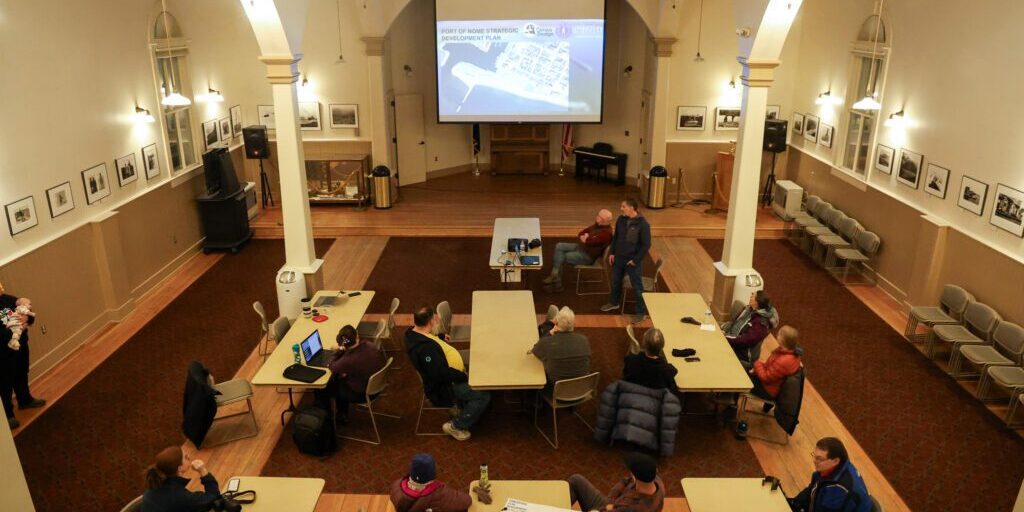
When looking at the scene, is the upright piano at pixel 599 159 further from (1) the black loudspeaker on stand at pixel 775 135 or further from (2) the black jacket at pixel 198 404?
(2) the black jacket at pixel 198 404

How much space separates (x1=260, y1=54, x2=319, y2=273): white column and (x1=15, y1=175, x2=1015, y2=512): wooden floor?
119 cm

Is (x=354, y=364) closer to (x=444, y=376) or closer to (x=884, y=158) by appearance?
(x=444, y=376)

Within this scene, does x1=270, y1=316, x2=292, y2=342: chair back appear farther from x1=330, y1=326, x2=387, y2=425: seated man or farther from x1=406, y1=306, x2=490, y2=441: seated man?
x1=406, y1=306, x2=490, y2=441: seated man

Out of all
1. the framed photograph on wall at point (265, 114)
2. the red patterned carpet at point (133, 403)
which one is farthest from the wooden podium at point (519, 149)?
the red patterned carpet at point (133, 403)

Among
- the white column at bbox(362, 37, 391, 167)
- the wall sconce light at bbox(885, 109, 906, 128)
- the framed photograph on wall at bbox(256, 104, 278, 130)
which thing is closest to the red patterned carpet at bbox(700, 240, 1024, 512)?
the wall sconce light at bbox(885, 109, 906, 128)

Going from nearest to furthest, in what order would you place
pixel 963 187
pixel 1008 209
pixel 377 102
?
pixel 1008 209, pixel 963 187, pixel 377 102

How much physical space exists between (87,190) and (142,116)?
1.70m

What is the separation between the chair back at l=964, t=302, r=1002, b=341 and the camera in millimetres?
7793

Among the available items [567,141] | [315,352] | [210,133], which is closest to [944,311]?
[315,352]

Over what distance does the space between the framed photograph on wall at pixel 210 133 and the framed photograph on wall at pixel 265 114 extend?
126 cm

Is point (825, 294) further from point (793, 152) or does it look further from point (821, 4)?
point (821, 4)

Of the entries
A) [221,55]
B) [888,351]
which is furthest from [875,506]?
[221,55]

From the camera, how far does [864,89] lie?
1127 cm

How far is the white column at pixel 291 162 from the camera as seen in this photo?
27.4 ft
